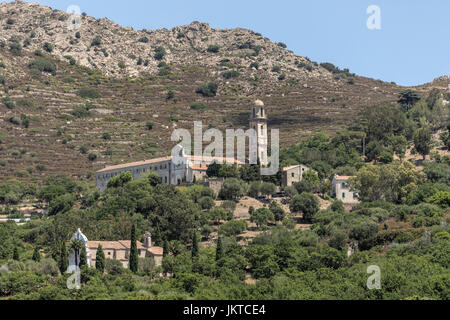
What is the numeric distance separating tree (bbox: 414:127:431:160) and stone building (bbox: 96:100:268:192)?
18.6 metres

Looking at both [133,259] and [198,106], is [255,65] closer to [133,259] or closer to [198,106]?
[198,106]

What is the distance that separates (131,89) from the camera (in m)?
165

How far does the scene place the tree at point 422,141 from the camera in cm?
10325

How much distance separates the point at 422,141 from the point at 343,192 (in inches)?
588

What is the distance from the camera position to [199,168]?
99.8 meters

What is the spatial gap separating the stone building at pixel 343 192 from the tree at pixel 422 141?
13.3 meters

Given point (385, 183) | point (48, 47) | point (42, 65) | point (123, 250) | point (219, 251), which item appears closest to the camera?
point (219, 251)

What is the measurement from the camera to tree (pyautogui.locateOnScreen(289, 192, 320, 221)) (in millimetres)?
86062

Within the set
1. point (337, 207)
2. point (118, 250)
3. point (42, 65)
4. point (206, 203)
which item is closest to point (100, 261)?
point (118, 250)

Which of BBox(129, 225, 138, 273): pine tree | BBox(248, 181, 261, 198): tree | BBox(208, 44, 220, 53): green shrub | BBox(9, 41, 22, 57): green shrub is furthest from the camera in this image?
BBox(208, 44, 220, 53): green shrub

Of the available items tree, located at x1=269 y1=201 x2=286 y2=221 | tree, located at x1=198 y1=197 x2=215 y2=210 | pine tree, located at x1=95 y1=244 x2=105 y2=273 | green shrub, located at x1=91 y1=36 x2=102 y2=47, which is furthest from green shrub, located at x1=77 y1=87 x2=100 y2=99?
pine tree, located at x1=95 y1=244 x2=105 y2=273

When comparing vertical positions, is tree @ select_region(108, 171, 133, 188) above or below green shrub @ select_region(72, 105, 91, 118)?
below

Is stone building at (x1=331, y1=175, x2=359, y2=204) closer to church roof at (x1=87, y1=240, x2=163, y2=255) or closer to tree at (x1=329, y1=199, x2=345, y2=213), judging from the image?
tree at (x1=329, y1=199, x2=345, y2=213)
